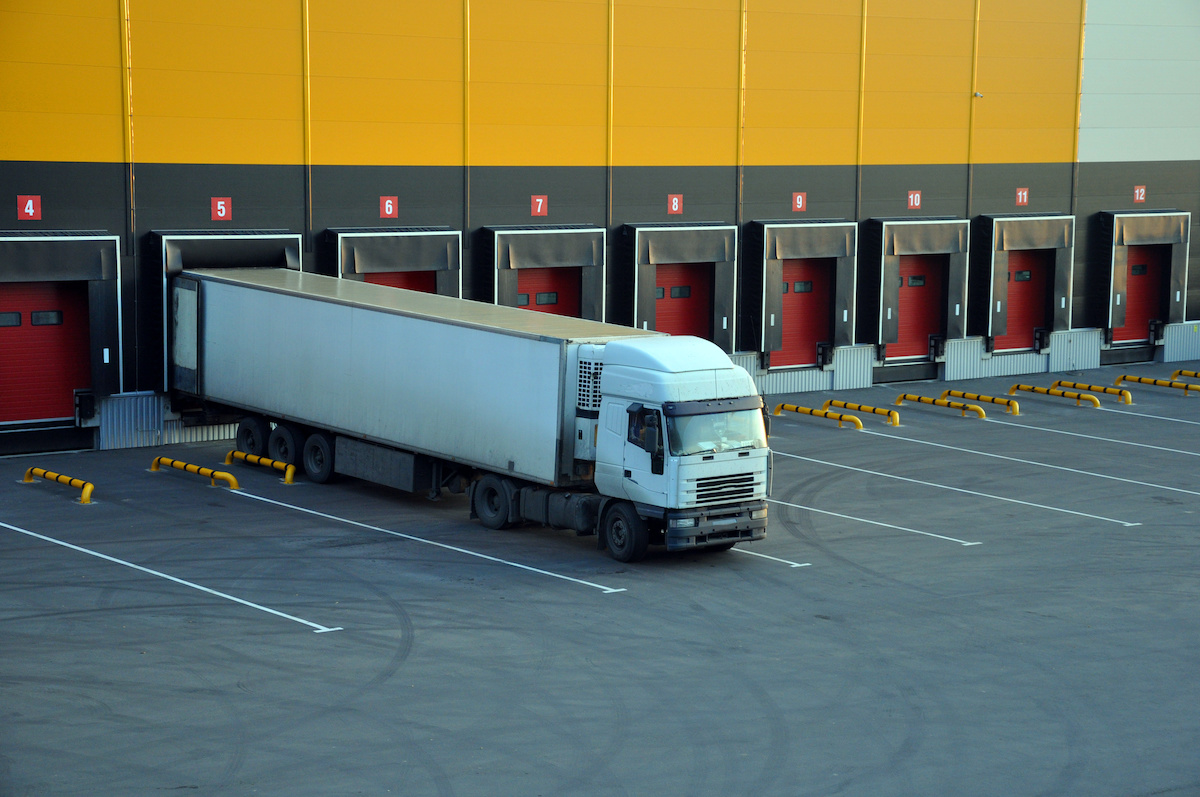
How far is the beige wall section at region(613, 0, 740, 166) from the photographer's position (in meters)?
34.4

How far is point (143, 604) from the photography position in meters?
18.0

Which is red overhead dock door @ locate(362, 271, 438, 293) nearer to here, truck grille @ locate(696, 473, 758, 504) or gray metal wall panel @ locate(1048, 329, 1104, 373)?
truck grille @ locate(696, 473, 758, 504)

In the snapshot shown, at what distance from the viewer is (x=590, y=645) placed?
16.7 meters

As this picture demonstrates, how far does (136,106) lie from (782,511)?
14286 millimetres

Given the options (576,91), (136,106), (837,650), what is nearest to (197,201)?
(136,106)

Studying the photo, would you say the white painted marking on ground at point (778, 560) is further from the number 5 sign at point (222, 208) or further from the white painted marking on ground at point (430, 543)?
the number 5 sign at point (222, 208)

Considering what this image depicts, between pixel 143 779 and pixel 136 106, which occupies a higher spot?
pixel 136 106

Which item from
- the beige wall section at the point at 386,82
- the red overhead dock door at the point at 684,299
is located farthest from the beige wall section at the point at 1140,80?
Answer: the beige wall section at the point at 386,82

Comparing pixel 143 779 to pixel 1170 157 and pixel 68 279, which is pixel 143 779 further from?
pixel 1170 157

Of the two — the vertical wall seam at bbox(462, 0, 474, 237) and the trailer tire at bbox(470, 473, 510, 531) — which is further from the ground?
the vertical wall seam at bbox(462, 0, 474, 237)

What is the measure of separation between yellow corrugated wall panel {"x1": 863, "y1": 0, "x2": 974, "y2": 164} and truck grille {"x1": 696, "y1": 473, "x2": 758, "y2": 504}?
19.7 metres

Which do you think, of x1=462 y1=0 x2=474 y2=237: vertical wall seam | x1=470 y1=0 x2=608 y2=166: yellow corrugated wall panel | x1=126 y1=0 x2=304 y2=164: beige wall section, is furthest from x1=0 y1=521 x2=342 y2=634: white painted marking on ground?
x1=470 y1=0 x2=608 y2=166: yellow corrugated wall panel

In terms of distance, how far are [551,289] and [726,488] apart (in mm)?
14634

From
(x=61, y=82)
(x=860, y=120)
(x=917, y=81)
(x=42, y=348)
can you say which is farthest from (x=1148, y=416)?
(x=61, y=82)
